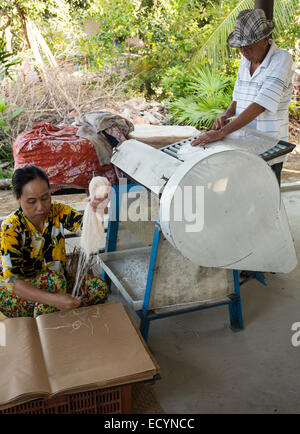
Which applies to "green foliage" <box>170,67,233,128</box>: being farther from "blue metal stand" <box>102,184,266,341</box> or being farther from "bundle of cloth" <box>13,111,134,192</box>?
"blue metal stand" <box>102,184,266,341</box>

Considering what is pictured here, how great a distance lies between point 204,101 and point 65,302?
20.4 feet

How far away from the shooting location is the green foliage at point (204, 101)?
7113mm

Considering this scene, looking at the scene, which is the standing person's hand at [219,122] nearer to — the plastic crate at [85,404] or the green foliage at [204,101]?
the plastic crate at [85,404]

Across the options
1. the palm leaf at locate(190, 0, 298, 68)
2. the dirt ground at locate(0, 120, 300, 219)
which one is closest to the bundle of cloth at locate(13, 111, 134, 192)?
the dirt ground at locate(0, 120, 300, 219)

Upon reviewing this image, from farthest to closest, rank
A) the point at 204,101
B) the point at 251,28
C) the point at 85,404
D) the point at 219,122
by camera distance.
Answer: the point at 204,101, the point at 219,122, the point at 251,28, the point at 85,404

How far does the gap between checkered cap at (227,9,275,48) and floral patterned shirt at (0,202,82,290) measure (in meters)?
1.34

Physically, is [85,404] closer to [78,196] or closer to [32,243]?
[32,243]

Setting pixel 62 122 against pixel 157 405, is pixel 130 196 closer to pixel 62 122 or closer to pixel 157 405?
pixel 157 405

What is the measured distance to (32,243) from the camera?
2.04 metres

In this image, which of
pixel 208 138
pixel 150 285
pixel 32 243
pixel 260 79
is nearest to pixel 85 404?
pixel 150 285

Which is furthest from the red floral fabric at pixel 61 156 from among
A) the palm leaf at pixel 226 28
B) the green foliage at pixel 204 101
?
the palm leaf at pixel 226 28

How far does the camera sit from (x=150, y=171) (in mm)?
2025

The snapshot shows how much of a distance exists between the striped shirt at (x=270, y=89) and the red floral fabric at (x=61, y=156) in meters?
0.88

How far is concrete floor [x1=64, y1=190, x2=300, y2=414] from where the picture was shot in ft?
5.99
